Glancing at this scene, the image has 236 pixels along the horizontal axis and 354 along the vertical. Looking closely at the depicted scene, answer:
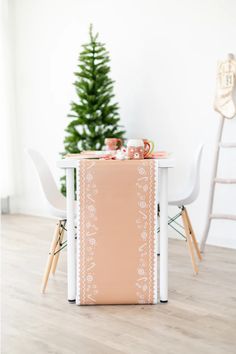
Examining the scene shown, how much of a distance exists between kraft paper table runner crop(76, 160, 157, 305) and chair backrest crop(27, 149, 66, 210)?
1.47 feet

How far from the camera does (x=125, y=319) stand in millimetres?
2449

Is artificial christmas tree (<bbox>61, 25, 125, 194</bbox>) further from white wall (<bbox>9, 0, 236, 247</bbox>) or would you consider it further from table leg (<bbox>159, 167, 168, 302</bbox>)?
table leg (<bbox>159, 167, 168, 302</bbox>)

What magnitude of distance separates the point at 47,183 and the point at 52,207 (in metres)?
0.34

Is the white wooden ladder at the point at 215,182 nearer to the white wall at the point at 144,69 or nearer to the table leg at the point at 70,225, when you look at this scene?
the white wall at the point at 144,69

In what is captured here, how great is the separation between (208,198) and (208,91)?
32.2 inches

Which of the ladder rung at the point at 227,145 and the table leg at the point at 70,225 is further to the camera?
the ladder rung at the point at 227,145

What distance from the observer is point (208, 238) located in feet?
13.0

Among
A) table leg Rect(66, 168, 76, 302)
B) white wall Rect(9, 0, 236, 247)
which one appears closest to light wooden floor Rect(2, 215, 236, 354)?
table leg Rect(66, 168, 76, 302)

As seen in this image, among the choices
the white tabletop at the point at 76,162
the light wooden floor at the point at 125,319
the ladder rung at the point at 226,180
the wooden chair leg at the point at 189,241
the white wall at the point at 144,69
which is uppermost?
the white wall at the point at 144,69

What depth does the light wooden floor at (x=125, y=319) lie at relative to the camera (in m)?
2.17

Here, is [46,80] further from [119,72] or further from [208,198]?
[208,198]

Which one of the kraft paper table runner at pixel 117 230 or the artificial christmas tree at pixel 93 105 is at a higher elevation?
the artificial christmas tree at pixel 93 105

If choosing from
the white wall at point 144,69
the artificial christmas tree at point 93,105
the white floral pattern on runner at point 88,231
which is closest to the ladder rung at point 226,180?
the white wall at point 144,69

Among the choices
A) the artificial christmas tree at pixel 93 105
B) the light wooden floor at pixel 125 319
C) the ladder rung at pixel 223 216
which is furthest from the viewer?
the artificial christmas tree at pixel 93 105
